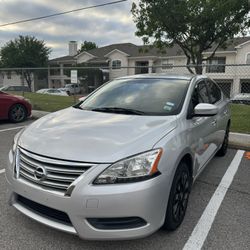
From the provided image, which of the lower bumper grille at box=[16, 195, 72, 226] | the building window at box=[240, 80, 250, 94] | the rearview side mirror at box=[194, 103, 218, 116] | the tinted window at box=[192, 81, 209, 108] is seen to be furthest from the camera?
the building window at box=[240, 80, 250, 94]

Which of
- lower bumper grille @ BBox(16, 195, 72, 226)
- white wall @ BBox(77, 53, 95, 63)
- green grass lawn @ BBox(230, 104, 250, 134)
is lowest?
green grass lawn @ BBox(230, 104, 250, 134)

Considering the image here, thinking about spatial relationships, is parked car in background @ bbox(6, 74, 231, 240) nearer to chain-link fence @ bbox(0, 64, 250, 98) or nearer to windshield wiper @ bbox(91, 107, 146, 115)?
windshield wiper @ bbox(91, 107, 146, 115)

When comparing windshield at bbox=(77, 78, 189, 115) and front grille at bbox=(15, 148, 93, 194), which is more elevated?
windshield at bbox=(77, 78, 189, 115)

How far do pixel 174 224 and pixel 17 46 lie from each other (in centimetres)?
4615

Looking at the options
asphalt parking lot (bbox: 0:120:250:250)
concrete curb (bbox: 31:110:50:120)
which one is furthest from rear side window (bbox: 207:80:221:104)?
concrete curb (bbox: 31:110:50:120)

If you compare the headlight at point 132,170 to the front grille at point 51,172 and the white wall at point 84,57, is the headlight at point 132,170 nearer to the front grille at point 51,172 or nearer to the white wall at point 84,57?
the front grille at point 51,172

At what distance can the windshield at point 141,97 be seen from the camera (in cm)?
333

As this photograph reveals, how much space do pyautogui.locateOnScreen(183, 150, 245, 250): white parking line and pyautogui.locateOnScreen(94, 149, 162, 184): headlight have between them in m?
0.88

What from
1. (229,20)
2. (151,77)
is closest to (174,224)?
(151,77)

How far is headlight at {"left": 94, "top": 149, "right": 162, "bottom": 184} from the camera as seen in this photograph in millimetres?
2227

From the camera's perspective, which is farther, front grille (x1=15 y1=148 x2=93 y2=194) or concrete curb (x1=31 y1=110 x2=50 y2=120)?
concrete curb (x1=31 y1=110 x2=50 y2=120)

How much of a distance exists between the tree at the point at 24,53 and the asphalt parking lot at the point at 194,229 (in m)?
42.2

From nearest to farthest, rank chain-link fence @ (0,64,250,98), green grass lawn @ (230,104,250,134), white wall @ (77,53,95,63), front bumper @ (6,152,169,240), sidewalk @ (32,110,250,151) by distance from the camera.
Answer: front bumper @ (6,152,169,240) → sidewalk @ (32,110,250,151) → green grass lawn @ (230,104,250,134) → chain-link fence @ (0,64,250,98) → white wall @ (77,53,95,63)

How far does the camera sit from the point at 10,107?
28.0 feet
